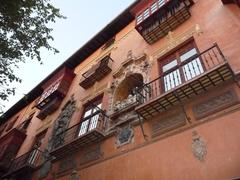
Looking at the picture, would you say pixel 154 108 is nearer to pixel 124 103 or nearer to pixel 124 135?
pixel 124 135

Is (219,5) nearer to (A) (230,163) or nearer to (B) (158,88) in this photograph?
(B) (158,88)

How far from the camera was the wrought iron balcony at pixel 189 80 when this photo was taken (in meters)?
6.38

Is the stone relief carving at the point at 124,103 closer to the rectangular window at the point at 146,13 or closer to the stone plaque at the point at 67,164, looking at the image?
the stone plaque at the point at 67,164

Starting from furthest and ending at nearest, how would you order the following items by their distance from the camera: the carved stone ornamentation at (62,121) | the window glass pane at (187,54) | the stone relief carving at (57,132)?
the carved stone ornamentation at (62,121)
the stone relief carving at (57,132)
the window glass pane at (187,54)

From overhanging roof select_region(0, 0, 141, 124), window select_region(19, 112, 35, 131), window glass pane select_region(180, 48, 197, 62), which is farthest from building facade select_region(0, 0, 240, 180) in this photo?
window select_region(19, 112, 35, 131)

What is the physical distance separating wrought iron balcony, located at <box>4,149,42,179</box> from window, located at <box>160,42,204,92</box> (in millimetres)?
7927

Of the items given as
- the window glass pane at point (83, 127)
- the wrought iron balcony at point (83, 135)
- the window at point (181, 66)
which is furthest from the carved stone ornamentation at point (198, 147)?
the window glass pane at point (83, 127)

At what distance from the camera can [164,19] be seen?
34.5ft

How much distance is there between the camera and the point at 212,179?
5.12 m

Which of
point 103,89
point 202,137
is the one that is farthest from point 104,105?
point 202,137

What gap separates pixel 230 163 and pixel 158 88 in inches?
152

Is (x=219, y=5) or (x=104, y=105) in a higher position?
(x=219, y=5)

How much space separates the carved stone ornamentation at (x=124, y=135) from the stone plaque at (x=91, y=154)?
3.11 ft

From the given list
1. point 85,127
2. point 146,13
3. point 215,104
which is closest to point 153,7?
point 146,13
